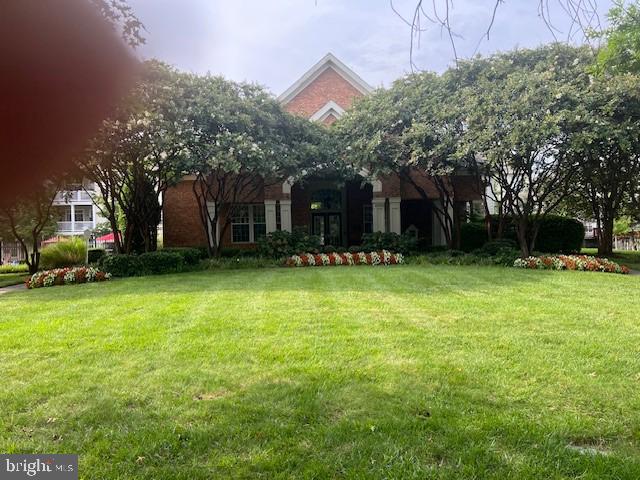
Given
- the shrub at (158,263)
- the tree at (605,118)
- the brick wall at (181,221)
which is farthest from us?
the brick wall at (181,221)

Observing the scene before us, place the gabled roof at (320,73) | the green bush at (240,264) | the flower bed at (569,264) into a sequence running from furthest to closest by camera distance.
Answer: the gabled roof at (320,73), the green bush at (240,264), the flower bed at (569,264)

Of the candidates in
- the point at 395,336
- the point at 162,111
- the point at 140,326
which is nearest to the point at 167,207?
the point at 162,111

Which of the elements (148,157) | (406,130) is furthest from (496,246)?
(148,157)

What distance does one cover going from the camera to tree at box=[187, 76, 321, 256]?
1343 centimetres

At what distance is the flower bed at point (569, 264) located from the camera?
12430 millimetres

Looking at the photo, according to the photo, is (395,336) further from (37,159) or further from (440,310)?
(37,159)

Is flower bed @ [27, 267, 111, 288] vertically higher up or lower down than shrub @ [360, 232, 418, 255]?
lower down

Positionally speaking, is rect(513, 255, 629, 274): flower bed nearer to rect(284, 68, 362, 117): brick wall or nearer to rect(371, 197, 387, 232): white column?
rect(371, 197, 387, 232): white column

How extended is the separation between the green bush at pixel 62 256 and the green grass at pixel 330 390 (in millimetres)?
13816

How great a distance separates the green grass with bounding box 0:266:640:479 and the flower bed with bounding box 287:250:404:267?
24.9 feet

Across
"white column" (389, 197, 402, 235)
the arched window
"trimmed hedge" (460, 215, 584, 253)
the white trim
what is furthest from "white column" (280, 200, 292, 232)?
"trimmed hedge" (460, 215, 584, 253)

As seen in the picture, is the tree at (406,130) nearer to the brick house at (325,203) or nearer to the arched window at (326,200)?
the brick house at (325,203)

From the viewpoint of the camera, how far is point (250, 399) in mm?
3418

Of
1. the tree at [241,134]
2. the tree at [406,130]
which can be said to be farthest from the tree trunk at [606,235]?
the tree at [241,134]
